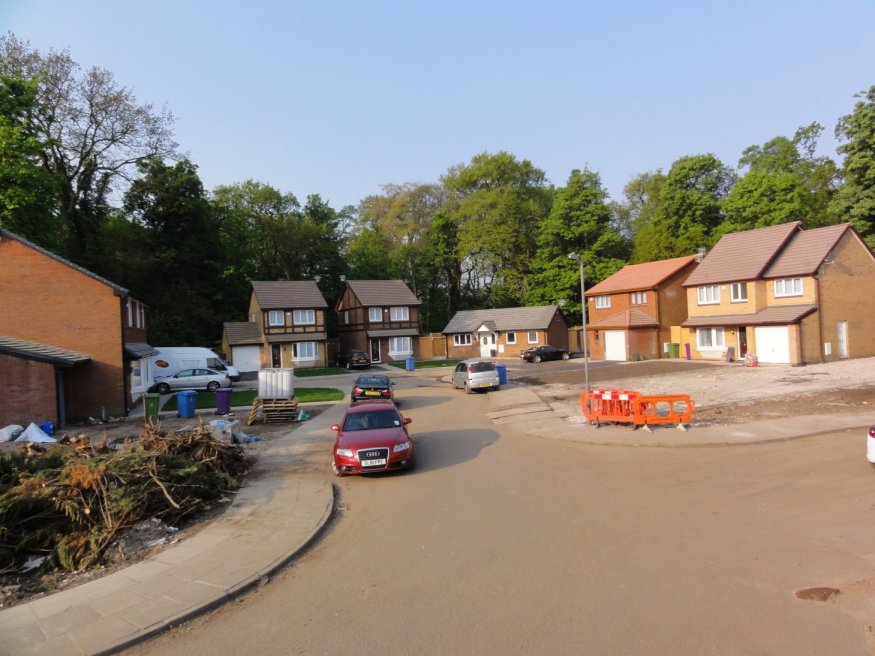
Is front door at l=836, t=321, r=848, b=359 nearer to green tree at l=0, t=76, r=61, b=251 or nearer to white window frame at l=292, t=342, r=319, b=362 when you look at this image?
white window frame at l=292, t=342, r=319, b=362

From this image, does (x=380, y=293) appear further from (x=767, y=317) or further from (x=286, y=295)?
(x=767, y=317)

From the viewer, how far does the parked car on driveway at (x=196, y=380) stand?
30.6 m

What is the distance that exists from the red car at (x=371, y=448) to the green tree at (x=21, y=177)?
26066 millimetres

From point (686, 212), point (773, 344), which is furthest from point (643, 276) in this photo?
point (686, 212)

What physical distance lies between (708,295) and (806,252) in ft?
21.4

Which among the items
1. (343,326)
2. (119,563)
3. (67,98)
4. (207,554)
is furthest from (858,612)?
(343,326)

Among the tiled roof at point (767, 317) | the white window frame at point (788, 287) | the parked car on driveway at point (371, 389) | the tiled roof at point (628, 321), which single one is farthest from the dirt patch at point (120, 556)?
the tiled roof at point (628, 321)

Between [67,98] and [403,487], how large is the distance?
40.6 m

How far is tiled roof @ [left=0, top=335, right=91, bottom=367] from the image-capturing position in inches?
724

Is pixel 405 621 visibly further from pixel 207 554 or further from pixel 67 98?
pixel 67 98

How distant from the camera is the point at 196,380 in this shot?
102 feet

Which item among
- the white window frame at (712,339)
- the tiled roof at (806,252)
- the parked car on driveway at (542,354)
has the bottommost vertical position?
the parked car on driveway at (542,354)

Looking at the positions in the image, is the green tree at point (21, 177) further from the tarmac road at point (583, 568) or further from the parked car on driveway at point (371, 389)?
the tarmac road at point (583, 568)

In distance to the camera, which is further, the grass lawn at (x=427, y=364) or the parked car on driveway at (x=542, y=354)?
the grass lawn at (x=427, y=364)
